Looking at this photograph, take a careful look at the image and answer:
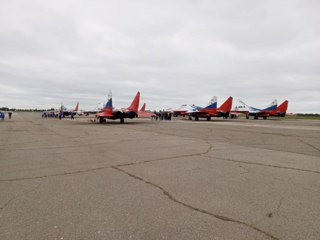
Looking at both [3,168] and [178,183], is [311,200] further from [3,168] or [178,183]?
[3,168]

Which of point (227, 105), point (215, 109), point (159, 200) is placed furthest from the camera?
point (215, 109)

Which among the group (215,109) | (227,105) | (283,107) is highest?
(283,107)

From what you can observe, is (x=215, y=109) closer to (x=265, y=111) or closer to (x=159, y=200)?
(x=265, y=111)

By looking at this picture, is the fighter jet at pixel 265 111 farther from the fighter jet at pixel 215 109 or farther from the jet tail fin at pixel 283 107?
the fighter jet at pixel 215 109

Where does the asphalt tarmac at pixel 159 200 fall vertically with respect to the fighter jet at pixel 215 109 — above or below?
below

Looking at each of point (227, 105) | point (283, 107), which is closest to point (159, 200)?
point (227, 105)

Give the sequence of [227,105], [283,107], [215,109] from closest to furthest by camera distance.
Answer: [227,105] → [215,109] → [283,107]

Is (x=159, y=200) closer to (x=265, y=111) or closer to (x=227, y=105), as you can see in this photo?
(x=227, y=105)

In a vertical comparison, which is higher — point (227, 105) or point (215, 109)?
point (227, 105)

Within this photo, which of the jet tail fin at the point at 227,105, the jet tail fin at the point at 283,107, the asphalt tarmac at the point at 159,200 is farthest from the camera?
the jet tail fin at the point at 283,107

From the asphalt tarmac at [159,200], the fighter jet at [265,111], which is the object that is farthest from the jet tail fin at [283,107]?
the asphalt tarmac at [159,200]

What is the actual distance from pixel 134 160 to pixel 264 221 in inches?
179

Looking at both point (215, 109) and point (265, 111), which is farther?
point (265, 111)

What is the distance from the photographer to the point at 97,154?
799 cm
